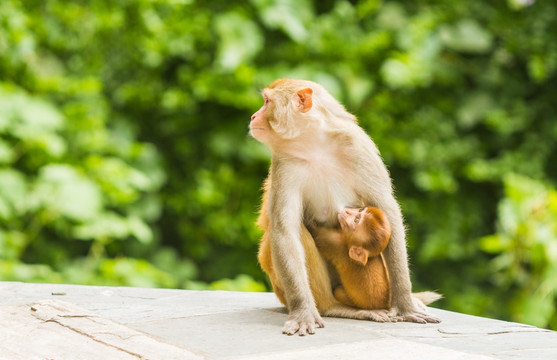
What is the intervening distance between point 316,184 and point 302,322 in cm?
77

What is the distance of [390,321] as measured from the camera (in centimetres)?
380

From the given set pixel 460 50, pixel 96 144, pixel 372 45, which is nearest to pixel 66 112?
pixel 96 144

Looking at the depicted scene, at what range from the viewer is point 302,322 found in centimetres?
356

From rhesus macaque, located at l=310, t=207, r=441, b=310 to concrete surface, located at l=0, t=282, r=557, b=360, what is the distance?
0.17m

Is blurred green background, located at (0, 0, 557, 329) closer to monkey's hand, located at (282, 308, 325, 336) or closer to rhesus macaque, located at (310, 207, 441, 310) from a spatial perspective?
rhesus macaque, located at (310, 207, 441, 310)

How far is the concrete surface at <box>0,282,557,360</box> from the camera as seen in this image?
3.06 m

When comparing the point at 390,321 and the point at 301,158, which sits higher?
the point at 301,158

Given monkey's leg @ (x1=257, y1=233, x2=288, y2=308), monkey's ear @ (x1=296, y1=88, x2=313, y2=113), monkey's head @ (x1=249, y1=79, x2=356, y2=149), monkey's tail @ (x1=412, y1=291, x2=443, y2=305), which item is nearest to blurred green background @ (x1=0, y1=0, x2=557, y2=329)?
monkey's tail @ (x1=412, y1=291, x2=443, y2=305)

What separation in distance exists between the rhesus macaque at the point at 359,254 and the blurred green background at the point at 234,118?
3.45 metres

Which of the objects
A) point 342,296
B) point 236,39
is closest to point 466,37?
point 236,39

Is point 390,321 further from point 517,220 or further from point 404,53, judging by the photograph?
point 404,53

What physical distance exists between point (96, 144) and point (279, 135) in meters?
4.20

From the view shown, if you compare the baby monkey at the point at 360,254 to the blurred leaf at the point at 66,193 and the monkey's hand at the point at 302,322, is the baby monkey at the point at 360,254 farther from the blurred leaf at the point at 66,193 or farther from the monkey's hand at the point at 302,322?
the blurred leaf at the point at 66,193

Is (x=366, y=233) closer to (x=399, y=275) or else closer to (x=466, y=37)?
(x=399, y=275)
